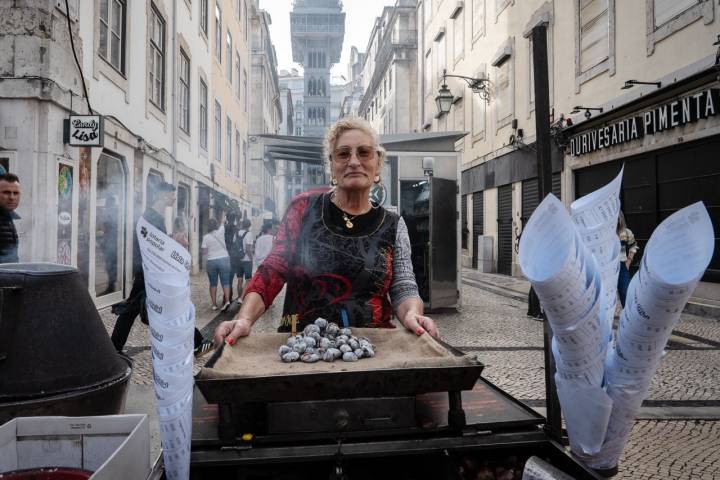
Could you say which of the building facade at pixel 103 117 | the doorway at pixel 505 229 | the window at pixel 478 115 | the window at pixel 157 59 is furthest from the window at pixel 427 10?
the window at pixel 157 59

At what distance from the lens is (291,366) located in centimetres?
139

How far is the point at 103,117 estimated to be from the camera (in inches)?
274

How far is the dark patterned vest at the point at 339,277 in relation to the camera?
196 centimetres

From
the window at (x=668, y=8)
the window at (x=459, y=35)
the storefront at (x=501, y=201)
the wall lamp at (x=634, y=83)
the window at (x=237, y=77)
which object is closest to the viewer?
the window at (x=668, y=8)

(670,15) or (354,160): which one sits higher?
(670,15)

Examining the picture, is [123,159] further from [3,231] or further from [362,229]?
[362,229]

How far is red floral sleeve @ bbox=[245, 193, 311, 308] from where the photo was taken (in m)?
1.99

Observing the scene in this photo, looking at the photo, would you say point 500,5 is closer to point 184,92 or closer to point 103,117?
point 184,92

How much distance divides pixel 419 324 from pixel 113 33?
9513mm

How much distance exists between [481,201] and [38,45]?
48.6 feet

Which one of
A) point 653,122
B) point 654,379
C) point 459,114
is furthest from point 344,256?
point 459,114

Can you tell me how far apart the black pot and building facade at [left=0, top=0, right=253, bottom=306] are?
504 centimetres

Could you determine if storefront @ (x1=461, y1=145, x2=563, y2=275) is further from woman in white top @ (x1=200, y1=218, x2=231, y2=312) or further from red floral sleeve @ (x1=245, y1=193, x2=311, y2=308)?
red floral sleeve @ (x1=245, y1=193, x2=311, y2=308)

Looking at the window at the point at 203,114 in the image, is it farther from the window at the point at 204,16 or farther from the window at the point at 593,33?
the window at the point at 593,33
